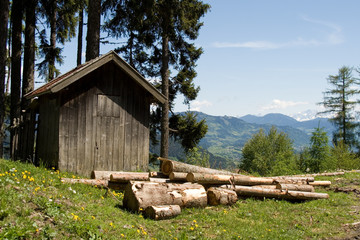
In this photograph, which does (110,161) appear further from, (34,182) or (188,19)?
(188,19)

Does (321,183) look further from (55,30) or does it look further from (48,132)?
(55,30)

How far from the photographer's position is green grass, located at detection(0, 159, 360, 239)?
6.12 meters

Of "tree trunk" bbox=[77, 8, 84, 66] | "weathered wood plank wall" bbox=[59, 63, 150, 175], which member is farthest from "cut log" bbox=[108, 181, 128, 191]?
"tree trunk" bbox=[77, 8, 84, 66]

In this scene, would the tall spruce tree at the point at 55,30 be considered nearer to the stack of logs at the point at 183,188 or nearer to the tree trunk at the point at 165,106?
the tree trunk at the point at 165,106

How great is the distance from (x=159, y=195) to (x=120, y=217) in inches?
56.5

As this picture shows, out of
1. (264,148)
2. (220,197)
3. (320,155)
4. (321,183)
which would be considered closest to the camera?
(220,197)

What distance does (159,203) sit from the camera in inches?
350

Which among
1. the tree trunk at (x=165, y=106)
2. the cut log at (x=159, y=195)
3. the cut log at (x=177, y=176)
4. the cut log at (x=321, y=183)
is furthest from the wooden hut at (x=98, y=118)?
the cut log at (x=321, y=183)

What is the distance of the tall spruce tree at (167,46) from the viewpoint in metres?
18.5

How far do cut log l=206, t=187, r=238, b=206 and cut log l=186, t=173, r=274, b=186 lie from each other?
421 millimetres

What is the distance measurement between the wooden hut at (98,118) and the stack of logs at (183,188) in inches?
88.7

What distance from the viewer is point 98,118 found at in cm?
1351

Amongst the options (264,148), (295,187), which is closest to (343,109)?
(264,148)

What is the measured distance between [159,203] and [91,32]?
11467mm
